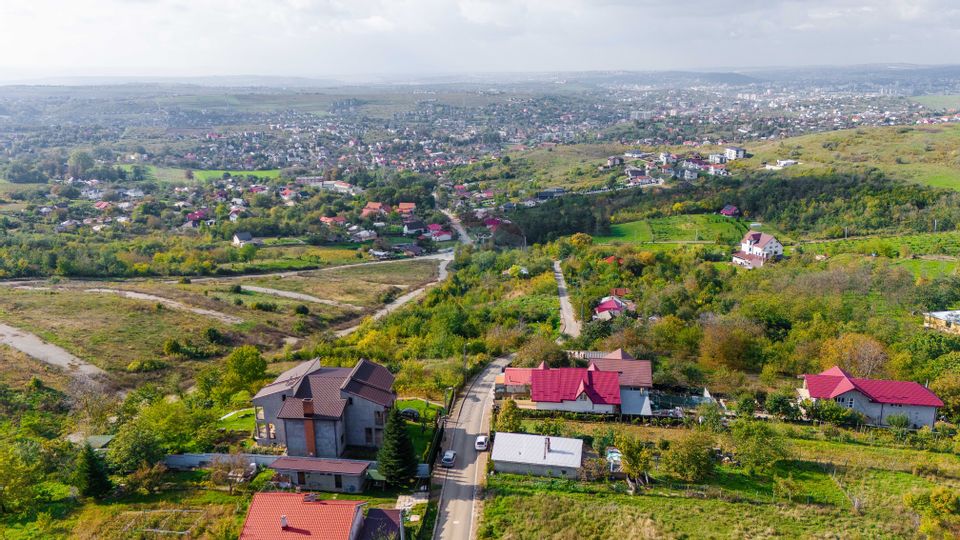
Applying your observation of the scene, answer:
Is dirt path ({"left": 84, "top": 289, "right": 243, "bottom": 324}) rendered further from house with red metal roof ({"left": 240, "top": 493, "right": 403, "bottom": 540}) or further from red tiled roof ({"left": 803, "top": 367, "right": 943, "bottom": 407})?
red tiled roof ({"left": 803, "top": 367, "right": 943, "bottom": 407})

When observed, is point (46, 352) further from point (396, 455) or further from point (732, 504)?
point (732, 504)

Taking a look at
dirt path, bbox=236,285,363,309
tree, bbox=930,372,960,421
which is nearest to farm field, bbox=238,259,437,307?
dirt path, bbox=236,285,363,309

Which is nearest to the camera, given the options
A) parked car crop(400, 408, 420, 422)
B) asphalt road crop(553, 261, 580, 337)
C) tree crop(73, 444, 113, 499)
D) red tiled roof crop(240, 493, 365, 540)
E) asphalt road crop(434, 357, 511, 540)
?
red tiled roof crop(240, 493, 365, 540)

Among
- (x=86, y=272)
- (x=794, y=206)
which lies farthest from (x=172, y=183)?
(x=794, y=206)

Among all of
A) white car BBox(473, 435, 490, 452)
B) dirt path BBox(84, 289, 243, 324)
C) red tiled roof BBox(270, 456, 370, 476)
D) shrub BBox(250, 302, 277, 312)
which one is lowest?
shrub BBox(250, 302, 277, 312)

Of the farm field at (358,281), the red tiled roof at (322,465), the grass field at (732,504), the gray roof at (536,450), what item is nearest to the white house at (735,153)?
the farm field at (358,281)

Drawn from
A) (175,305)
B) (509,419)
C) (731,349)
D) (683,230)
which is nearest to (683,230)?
(683,230)

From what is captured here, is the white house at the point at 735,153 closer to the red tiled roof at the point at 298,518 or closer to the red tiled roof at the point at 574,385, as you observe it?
the red tiled roof at the point at 574,385
